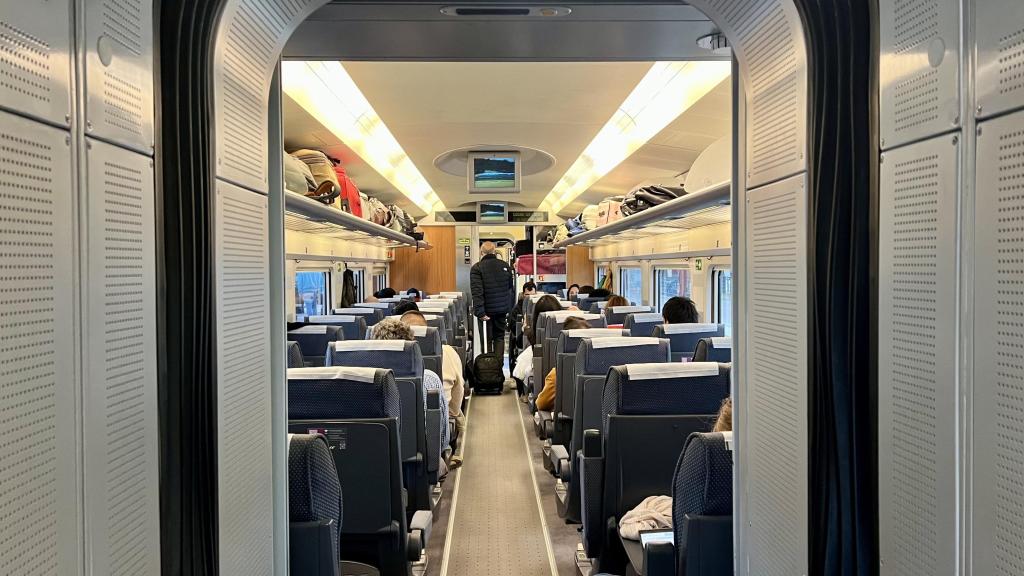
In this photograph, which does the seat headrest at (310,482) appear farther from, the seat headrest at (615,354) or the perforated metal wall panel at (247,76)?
the seat headrest at (615,354)

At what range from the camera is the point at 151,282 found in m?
1.62

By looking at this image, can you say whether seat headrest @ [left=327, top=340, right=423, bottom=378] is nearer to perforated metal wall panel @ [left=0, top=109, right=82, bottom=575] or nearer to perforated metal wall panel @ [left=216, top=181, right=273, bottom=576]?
perforated metal wall panel @ [left=216, top=181, right=273, bottom=576]

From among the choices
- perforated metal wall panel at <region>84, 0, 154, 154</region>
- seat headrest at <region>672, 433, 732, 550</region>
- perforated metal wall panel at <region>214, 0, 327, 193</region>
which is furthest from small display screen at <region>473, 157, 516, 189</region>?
perforated metal wall panel at <region>84, 0, 154, 154</region>

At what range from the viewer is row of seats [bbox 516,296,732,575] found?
2.49 m

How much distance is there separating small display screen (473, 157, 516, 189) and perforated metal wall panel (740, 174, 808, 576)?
6.14 metres

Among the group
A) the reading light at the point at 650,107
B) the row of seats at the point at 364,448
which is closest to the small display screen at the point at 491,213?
the reading light at the point at 650,107

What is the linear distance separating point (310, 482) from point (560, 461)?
2.69 meters

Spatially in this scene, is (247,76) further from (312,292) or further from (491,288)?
(491,288)

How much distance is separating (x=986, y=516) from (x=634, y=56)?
2.21 meters

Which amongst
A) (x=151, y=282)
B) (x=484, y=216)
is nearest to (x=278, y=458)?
(x=151, y=282)

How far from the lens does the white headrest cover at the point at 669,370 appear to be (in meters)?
3.36

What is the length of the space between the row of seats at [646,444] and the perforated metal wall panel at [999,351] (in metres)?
1.21

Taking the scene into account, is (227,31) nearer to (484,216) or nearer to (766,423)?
(766,423)

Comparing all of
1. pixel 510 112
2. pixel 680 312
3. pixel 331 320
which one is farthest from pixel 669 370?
pixel 331 320
